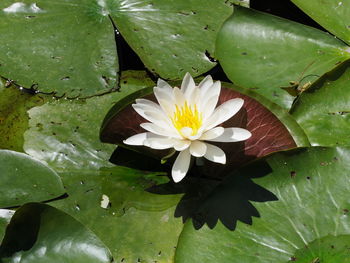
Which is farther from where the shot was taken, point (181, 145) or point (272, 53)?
point (272, 53)

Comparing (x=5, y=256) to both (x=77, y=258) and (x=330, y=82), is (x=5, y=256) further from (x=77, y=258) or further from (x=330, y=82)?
(x=330, y=82)

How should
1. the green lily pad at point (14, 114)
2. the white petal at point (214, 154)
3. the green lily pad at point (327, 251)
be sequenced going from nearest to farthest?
the green lily pad at point (327, 251) → the white petal at point (214, 154) → the green lily pad at point (14, 114)

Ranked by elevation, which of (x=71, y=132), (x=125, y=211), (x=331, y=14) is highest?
(x=331, y=14)

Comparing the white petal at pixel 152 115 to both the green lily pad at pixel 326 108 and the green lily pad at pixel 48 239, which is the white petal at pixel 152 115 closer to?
the green lily pad at pixel 48 239

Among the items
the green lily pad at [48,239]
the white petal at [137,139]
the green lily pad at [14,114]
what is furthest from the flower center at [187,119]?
the green lily pad at [14,114]

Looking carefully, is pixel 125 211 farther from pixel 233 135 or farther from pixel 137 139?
pixel 233 135

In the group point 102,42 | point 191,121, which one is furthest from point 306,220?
point 102,42

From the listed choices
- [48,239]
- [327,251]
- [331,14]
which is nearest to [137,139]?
[48,239]
